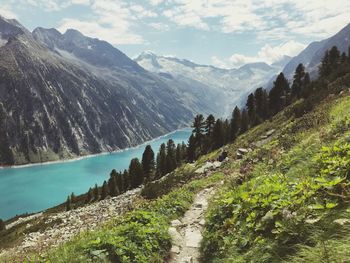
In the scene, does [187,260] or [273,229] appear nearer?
[273,229]

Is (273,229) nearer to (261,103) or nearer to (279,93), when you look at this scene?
(279,93)

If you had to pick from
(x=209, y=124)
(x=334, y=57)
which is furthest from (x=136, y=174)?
(x=334, y=57)

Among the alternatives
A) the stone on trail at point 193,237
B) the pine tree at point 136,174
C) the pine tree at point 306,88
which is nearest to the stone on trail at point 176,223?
the stone on trail at point 193,237

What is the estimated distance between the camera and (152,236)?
33.4 feet

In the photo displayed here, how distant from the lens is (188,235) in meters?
12.3

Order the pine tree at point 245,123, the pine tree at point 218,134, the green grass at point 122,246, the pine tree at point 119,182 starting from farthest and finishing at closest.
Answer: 1. the pine tree at point 119,182
2. the pine tree at point 218,134
3. the pine tree at point 245,123
4. the green grass at point 122,246

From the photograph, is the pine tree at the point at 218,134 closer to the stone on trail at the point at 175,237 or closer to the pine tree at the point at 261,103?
the pine tree at the point at 261,103

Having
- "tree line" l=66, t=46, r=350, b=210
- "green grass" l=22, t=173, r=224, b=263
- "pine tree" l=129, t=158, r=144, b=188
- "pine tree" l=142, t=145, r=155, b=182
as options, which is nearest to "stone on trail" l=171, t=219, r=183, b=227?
"green grass" l=22, t=173, r=224, b=263

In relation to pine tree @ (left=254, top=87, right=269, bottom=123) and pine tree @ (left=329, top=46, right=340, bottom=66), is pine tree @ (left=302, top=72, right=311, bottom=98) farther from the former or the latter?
pine tree @ (left=254, top=87, right=269, bottom=123)

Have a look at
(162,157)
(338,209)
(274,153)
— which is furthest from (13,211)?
(338,209)

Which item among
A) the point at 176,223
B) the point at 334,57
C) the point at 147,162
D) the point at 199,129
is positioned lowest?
the point at 147,162

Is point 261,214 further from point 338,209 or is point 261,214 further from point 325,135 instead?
point 325,135

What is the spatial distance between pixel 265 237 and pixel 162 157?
100731 millimetres

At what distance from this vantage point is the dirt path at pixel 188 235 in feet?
33.8
